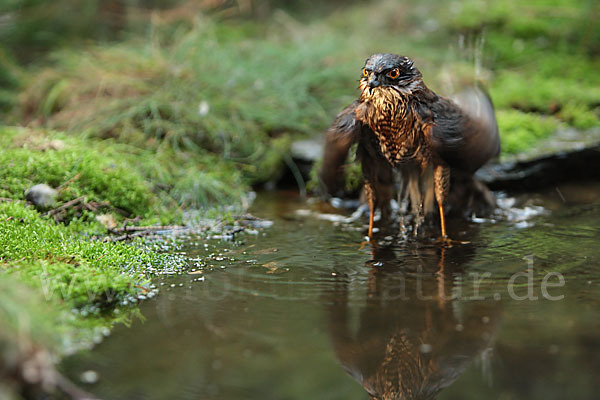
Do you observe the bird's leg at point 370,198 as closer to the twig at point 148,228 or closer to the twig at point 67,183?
the twig at point 148,228

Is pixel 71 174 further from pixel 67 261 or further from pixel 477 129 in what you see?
pixel 477 129

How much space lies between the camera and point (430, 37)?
8852mm

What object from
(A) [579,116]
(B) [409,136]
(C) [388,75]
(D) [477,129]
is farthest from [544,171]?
(C) [388,75]

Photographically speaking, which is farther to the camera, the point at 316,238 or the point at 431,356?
the point at 316,238

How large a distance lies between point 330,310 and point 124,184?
2468mm

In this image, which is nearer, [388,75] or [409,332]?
[409,332]

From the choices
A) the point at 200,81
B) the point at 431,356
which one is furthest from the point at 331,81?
the point at 431,356

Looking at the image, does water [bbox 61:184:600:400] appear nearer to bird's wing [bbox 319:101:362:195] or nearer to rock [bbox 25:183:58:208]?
bird's wing [bbox 319:101:362:195]

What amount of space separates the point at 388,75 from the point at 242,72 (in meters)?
3.66

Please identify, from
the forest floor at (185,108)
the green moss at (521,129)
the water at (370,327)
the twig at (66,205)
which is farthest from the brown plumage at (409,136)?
the twig at (66,205)

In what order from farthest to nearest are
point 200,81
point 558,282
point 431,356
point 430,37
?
point 430,37 → point 200,81 → point 558,282 → point 431,356

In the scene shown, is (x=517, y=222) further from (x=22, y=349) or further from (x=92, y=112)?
(x=92, y=112)

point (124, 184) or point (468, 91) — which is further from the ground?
point (468, 91)

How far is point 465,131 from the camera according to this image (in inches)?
161
